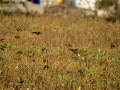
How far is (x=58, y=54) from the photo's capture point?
406 centimetres

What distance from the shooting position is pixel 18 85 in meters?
2.88

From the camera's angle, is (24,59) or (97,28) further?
(97,28)

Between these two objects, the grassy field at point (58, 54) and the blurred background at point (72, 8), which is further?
the blurred background at point (72, 8)

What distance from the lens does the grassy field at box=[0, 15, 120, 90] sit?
3082 mm

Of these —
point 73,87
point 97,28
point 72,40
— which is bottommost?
point 73,87

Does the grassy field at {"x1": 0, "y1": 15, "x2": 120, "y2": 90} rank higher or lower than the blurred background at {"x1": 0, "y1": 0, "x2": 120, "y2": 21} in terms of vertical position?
lower

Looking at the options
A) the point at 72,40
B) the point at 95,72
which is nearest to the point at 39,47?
the point at 72,40

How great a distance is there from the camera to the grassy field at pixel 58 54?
121 inches

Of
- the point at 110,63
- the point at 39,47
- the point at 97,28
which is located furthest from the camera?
the point at 97,28

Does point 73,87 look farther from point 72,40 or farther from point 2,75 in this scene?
point 72,40

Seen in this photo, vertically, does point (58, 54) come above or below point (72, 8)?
below

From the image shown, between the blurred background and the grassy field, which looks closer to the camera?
the grassy field

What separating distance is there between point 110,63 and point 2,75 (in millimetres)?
3021

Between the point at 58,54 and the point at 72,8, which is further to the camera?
the point at 72,8
